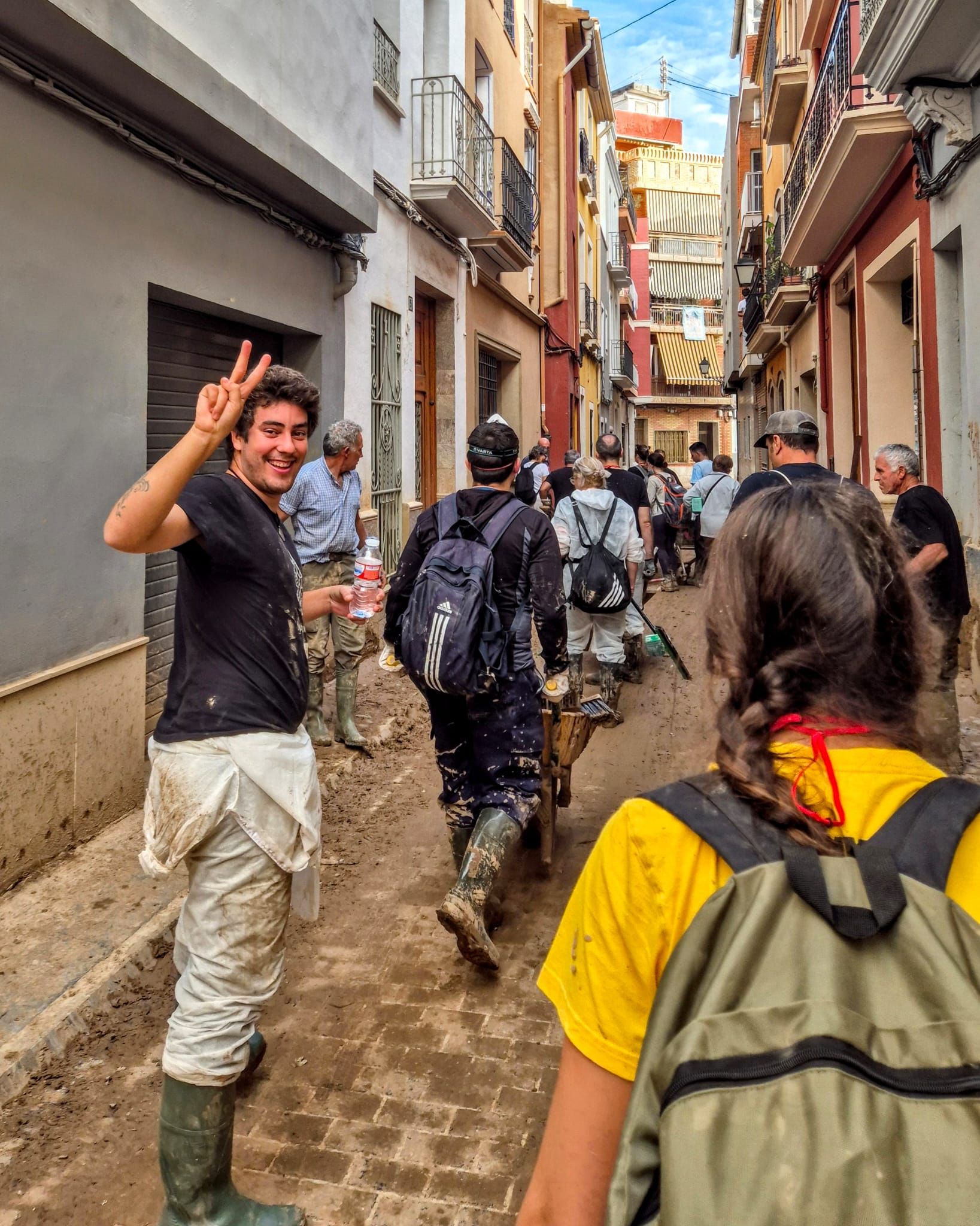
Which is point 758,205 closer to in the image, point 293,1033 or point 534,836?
point 534,836

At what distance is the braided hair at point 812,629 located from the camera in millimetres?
1229

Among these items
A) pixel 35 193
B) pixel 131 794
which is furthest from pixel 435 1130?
pixel 35 193

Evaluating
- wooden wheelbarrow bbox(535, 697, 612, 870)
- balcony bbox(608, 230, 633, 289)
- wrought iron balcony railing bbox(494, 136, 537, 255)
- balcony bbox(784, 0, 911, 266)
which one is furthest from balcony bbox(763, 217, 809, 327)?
balcony bbox(608, 230, 633, 289)

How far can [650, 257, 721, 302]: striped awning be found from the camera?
2189 inches

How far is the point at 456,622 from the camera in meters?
3.72

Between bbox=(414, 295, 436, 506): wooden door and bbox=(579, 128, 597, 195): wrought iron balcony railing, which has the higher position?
bbox=(579, 128, 597, 195): wrought iron balcony railing

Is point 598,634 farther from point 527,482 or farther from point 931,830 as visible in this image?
point 931,830

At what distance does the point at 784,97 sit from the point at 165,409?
13.9 meters

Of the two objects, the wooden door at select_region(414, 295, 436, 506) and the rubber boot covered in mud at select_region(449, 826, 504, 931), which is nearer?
the rubber boot covered in mud at select_region(449, 826, 504, 931)

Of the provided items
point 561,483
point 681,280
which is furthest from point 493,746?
point 681,280

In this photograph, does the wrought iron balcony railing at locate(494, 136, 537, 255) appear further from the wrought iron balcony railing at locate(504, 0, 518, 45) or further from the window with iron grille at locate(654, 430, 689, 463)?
the window with iron grille at locate(654, 430, 689, 463)

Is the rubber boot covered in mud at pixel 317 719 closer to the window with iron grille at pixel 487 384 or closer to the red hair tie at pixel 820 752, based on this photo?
the red hair tie at pixel 820 752

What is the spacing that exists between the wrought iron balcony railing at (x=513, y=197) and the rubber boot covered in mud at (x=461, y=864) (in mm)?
11308

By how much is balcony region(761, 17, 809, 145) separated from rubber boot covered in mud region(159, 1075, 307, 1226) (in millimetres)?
16919
